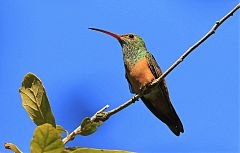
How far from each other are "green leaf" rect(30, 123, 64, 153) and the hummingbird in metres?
4.02

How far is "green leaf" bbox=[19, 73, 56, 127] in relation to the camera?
231 cm

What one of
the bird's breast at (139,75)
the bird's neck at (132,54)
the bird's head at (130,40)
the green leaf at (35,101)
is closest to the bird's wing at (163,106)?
the bird's breast at (139,75)

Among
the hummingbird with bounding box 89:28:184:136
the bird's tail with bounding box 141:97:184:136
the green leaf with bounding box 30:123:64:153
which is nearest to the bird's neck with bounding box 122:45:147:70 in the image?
the hummingbird with bounding box 89:28:184:136

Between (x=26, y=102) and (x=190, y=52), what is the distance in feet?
3.50

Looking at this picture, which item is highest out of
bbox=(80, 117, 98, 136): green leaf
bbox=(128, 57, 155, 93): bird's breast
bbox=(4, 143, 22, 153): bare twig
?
bbox=(128, 57, 155, 93): bird's breast

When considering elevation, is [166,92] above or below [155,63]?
below

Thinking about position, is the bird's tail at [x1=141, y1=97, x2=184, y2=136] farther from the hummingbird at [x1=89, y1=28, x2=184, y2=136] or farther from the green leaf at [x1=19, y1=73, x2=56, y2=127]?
the green leaf at [x1=19, y1=73, x2=56, y2=127]

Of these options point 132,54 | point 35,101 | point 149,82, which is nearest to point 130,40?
point 132,54

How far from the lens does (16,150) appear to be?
77.8 inches

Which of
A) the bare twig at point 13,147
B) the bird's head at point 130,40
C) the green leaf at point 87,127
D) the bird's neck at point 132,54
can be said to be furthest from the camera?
the bird's head at point 130,40

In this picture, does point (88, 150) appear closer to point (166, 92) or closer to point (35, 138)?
point (35, 138)

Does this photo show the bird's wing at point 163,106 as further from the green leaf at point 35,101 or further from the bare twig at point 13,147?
the bare twig at point 13,147

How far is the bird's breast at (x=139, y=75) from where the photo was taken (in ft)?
20.3

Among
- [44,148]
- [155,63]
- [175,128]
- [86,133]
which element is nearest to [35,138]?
[44,148]
